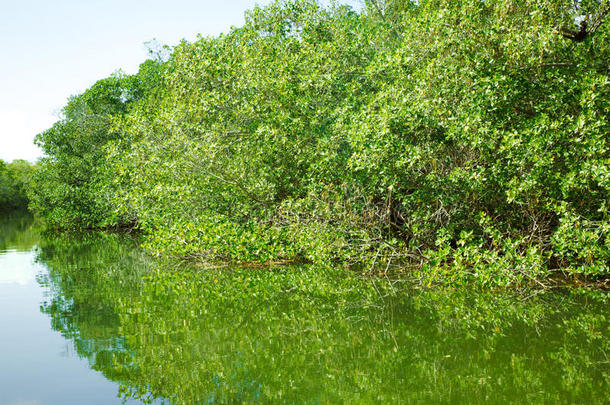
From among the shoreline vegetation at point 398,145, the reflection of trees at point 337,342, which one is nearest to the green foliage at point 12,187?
the shoreline vegetation at point 398,145

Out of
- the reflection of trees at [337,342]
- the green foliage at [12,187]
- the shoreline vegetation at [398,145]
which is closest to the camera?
the reflection of trees at [337,342]

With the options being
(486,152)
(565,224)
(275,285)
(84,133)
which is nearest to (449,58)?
(486,152)

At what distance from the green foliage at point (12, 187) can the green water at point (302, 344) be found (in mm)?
65625

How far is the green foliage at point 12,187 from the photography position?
224 ft

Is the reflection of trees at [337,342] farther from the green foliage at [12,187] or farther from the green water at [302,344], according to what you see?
the green foliage at [12,187]

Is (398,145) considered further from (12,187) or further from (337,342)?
(12,187)

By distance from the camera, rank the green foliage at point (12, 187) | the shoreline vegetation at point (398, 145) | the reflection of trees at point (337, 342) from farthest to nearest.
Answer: the green foliage at point (12, 187)
the shoreline vegetation at point (398, 145)
the reflection of trees at point (337, 342)

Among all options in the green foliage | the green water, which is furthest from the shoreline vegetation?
the green foliage

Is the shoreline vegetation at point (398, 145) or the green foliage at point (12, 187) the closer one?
the shoreline vegetation at point (398, 145)

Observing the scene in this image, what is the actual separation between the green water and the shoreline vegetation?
1.33 m

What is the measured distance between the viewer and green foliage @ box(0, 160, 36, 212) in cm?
6812

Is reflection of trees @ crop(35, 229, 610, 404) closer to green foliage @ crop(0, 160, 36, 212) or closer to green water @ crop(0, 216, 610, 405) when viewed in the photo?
green water @ crop(0, 216, 610, 405)

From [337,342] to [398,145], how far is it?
5034mm

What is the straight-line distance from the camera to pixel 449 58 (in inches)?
390
